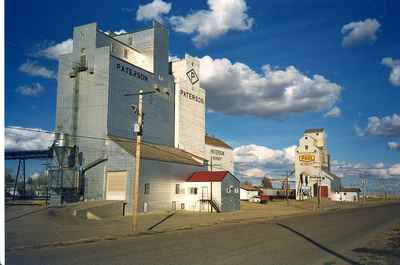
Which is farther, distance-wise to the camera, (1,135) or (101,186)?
(101,186)

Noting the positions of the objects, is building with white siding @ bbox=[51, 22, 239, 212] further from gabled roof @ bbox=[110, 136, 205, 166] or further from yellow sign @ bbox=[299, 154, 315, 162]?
yellow sign @ bbox=[299, 154, 315, 162]

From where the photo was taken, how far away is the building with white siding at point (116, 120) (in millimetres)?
42062

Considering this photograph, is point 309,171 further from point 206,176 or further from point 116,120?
point 116,120

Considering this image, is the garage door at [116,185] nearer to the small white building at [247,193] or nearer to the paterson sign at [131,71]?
the paterson sign at [131,71]

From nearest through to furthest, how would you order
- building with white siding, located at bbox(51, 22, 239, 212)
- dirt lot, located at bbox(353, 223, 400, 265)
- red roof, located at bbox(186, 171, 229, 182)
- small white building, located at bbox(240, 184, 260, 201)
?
dirt lot, located at bbox(353, 223, 400, 265) < building with white siding, located at bbox(51, 22, 239, 212) < red roof, located at bbox(186, 171, 229, 182) < small white building, located at bbox(240, 184, 260, 201)

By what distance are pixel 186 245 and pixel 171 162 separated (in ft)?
97.0

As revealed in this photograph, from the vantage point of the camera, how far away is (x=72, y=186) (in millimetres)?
42656

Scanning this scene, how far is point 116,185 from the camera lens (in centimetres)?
4156

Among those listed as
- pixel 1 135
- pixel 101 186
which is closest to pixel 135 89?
pixel 101 186

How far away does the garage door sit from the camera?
40875 mm

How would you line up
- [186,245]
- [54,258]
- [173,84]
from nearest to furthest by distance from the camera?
[54,258] → [186,245] → [173,84]

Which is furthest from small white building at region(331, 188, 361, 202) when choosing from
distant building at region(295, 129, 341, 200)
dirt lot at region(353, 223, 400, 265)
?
dirt lot at region(353, 223, 400, 265)

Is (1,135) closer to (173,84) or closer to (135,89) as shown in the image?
(135,89)

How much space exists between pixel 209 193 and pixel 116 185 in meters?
11.3
